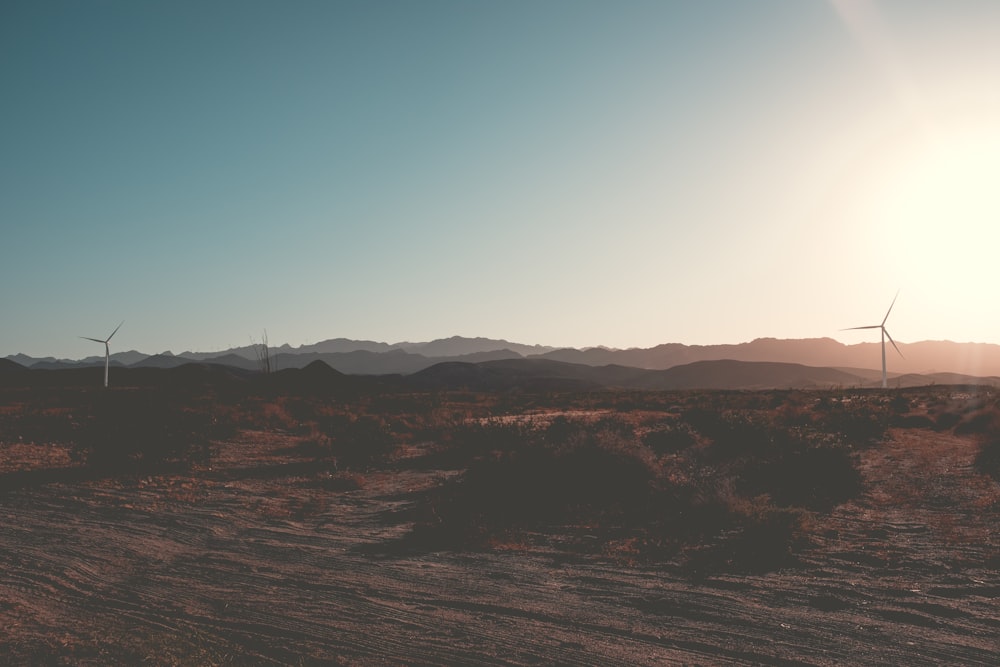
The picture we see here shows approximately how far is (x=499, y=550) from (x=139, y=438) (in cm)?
1411

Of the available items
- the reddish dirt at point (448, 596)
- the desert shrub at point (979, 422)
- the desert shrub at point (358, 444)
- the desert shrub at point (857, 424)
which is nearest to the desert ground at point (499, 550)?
the reddish dirt at point (448, 596)

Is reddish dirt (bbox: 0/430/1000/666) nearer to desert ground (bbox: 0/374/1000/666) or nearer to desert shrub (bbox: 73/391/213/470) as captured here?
desert ground (bbox: 0/374/1000/666)

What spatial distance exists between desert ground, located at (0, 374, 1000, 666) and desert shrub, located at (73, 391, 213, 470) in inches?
4.1

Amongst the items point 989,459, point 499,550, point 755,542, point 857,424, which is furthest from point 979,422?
point 499,550

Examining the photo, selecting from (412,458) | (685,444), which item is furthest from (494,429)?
(685,444)

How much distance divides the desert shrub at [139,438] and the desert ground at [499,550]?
0.34 ft

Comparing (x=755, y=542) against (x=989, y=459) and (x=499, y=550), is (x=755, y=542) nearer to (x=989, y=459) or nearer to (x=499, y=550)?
(x=499, y=550)

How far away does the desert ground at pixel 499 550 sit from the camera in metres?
A: 7.17

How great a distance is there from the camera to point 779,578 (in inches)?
371

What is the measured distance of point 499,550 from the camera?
1127cm

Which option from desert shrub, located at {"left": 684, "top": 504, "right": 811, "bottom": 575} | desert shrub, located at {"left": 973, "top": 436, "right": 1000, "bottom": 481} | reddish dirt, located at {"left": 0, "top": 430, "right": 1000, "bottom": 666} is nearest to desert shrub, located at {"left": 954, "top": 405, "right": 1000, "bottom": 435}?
desert shrub, located at {"left": 973, "top": 436, "right": 1000, "bottom": 481}

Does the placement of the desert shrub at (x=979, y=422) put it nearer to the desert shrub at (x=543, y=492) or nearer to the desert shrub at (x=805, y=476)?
the desert shrub at (x=805, y=476)

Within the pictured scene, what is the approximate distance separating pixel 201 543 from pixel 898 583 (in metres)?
11.6

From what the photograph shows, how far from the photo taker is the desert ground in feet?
23.5
